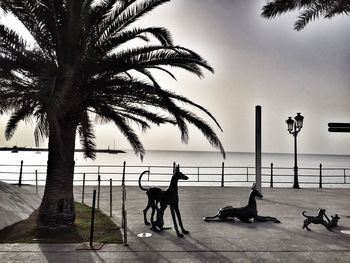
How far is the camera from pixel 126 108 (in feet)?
29.4

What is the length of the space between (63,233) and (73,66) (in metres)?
4.05

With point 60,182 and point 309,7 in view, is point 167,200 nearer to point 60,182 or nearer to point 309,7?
point 60,182

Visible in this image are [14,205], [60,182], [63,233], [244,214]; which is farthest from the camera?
[14,205]

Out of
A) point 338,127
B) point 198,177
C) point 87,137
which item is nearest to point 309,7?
point 338,127

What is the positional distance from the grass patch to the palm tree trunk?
28cm

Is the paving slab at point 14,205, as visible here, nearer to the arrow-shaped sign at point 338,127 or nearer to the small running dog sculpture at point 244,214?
the small running dog sculpture at point 244,214

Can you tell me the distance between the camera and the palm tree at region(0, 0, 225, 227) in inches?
282

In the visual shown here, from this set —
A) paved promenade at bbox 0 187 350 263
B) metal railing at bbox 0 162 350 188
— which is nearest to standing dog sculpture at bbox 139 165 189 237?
paved promenade at bbox 0 187 350 263

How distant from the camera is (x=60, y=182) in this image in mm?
7848

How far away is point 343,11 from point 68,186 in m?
9.05

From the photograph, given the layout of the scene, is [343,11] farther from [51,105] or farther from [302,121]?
[302,121]

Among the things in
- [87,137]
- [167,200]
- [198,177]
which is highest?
[87,137]

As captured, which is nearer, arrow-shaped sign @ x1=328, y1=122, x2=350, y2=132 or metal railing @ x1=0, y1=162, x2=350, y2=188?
arrow-shaped sign @ x1=328, y1=122, x2=350, y2=132

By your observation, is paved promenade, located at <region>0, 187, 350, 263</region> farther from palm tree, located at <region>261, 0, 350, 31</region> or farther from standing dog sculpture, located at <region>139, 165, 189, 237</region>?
palm tree, located at <region>261, 0, 350, 31</region>
